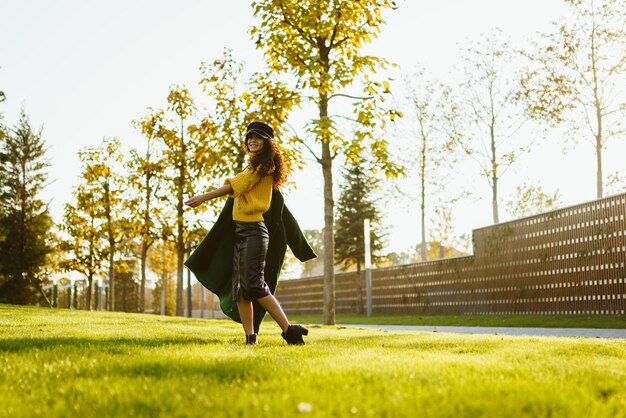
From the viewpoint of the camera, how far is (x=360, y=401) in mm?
3338

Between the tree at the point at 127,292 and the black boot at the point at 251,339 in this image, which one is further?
the tree at the point at 127,292

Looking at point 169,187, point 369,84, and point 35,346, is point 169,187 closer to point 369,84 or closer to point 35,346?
point 369,84

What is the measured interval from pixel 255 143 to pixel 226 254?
1.26 metres

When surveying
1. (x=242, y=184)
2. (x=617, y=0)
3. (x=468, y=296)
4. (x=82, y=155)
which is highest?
(x=617, y=0)

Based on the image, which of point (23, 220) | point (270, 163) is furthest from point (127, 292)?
point (270, 163)

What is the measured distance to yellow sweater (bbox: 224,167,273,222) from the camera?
250 inches

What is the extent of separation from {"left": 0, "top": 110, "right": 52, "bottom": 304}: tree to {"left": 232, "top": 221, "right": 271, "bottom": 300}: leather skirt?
93.1 ft

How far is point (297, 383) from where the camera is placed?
377 cm

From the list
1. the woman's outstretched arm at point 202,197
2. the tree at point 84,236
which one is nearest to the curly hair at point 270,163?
the woman's outstretched arm at point 202,197

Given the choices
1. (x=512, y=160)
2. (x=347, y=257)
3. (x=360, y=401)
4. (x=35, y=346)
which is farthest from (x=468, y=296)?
(x=360, y=401)

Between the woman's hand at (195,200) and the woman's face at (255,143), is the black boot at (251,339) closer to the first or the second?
the woman's hand at (195,200)

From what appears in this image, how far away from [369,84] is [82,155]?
19277mm

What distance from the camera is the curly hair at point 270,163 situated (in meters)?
6.41

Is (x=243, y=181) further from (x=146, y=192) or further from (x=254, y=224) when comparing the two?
(x=146, y=192)
